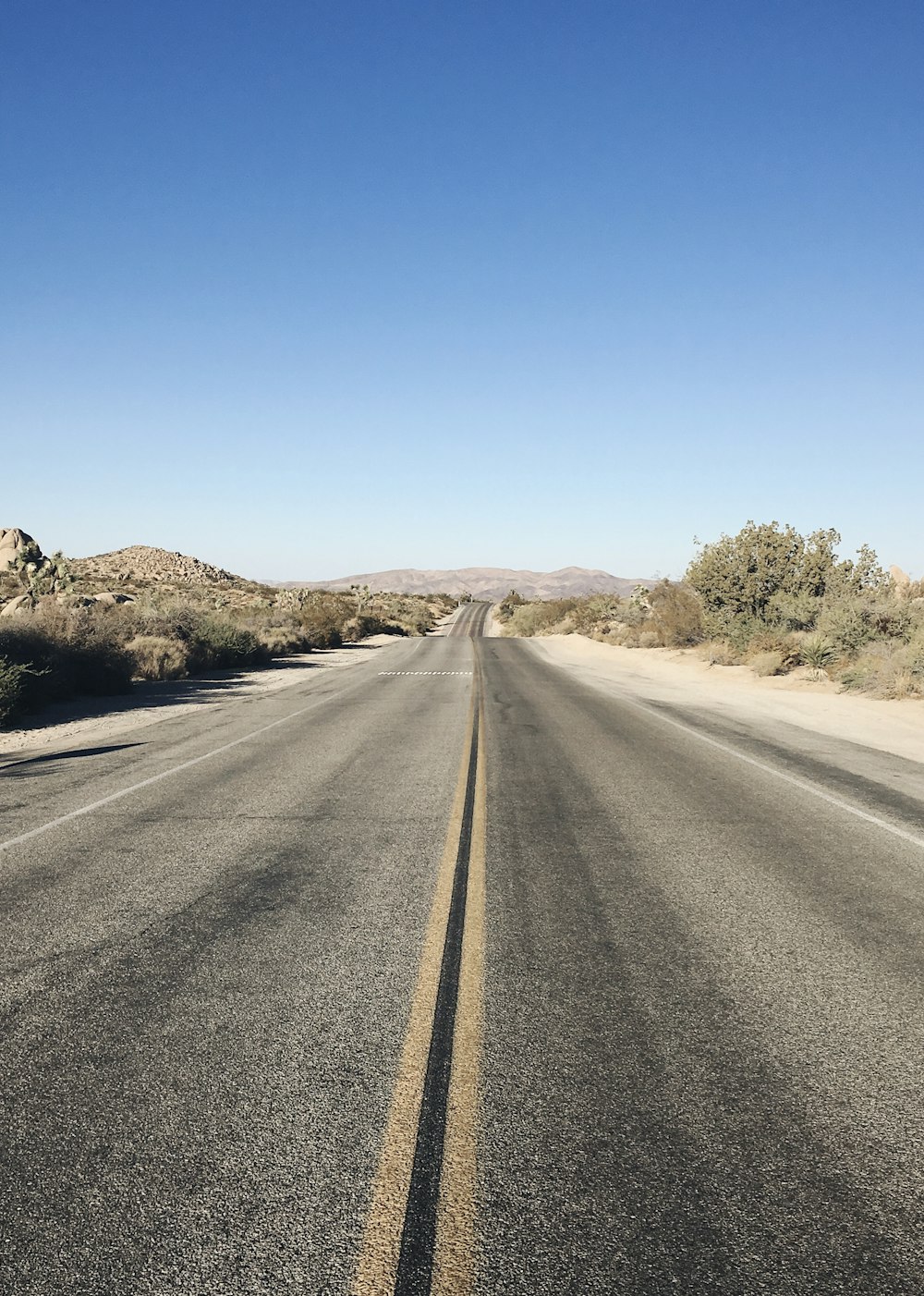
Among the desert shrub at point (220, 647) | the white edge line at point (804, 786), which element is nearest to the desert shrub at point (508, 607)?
the desert shrub at point (220, 647)

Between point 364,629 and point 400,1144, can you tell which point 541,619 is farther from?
point 400,1144

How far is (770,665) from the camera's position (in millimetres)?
24781

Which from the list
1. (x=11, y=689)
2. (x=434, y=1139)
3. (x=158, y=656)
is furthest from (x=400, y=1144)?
(x=158, y=656)

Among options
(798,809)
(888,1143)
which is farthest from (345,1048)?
(798,809)

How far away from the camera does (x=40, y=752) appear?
38.7ft

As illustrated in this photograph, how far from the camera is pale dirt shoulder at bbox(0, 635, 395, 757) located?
13219mm

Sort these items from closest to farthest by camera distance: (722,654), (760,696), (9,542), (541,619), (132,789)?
(132,789), (760,696), (722,654), (541,619), (9,542)

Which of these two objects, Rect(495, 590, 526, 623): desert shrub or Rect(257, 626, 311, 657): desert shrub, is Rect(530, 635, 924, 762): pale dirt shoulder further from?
Rect(495, 590, 526, 623): desert shrub

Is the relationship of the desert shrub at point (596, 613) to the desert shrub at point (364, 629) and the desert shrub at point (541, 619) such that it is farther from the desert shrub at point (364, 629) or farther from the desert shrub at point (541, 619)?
the desert shrub at point (364, 629)

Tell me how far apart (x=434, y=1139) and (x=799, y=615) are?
85.8ft

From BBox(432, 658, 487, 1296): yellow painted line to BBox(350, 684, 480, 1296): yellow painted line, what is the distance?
0.34 ft

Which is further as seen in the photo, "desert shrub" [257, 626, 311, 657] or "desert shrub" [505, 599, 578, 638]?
"desert shrub" [505, 599, 578, 638]

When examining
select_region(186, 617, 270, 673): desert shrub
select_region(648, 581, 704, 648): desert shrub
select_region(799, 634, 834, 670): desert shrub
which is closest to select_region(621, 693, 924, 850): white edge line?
select_region(799, 634, 834, 670): desert shrub

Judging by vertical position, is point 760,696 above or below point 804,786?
above
